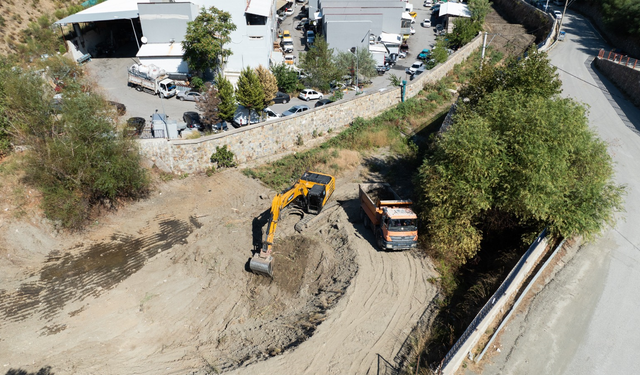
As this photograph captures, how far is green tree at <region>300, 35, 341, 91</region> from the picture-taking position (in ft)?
126

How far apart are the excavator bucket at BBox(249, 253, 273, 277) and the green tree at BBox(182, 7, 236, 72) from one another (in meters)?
23.4

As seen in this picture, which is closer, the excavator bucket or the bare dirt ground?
the bare dirt ground

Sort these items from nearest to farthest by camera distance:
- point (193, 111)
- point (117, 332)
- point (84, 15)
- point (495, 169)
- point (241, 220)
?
1. point (117, 332)
2. point (495, 169)
3. point (241, 220)
4. point (193, 111)
5. point (84, 15)

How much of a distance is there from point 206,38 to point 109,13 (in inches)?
531

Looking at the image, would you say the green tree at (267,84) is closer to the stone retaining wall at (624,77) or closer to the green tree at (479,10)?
the stone retaining wall at (624,77)

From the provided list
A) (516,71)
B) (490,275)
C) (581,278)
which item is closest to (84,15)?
(516,71)

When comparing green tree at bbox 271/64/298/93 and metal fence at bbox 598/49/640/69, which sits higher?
metal fence at bbox 598/49/640/69

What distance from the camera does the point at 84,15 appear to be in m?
39.7

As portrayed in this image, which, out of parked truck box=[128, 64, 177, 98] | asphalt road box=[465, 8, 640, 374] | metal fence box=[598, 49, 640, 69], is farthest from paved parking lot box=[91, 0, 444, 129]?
asphalt road box=[465, 8, 640, 374]

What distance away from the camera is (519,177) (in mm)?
16312

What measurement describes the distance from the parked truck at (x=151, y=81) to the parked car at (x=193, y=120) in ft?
20.3

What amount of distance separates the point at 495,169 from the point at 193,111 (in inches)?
935

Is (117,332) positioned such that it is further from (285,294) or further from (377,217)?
(377,217)

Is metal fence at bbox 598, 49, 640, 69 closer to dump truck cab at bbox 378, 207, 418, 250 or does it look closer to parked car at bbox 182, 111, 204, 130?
dump truck cab at bbox 378, 207, 418, 250
